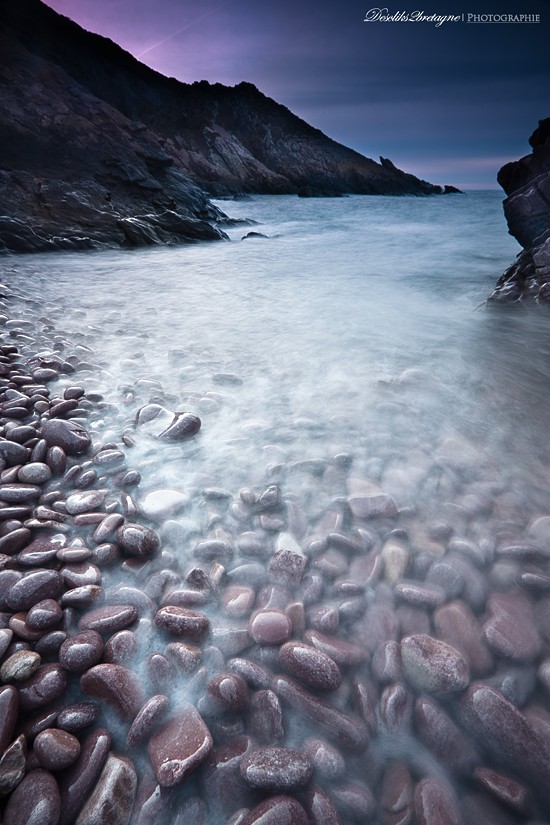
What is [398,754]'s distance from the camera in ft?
3.54

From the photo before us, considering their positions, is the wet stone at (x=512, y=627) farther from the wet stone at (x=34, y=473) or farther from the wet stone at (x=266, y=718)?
the wet stone at (x=34, y=473)

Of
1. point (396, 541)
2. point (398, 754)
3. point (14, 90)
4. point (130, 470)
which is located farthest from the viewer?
point (14, 90)

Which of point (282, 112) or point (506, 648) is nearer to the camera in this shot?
point (506, 648)

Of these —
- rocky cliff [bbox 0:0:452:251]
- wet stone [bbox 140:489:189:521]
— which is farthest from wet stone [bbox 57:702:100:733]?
rocky cliff [bbox 0:0:452:251]

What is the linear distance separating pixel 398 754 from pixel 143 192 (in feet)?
51.4

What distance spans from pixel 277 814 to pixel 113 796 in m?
0.40

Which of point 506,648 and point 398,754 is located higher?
point 506,648

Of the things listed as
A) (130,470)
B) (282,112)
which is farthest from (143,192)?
(282,112)

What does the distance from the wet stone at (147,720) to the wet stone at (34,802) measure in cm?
18

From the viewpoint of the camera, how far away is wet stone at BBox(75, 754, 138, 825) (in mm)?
911

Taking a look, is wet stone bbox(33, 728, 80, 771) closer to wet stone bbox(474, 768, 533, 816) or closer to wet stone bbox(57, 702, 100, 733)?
wet stone bbox(57, 702, 100, 733)

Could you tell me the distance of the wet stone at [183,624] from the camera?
4.22 ft

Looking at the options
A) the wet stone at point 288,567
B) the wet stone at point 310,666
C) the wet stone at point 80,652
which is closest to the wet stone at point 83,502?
the wet stone at point 80,652

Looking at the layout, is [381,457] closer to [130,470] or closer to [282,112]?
[130,470]
